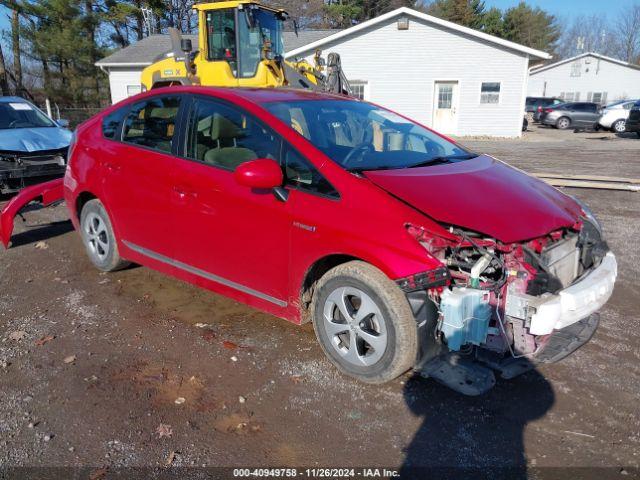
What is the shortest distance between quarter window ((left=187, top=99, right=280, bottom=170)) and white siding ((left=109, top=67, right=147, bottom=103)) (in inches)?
1003

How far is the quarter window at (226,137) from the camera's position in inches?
143

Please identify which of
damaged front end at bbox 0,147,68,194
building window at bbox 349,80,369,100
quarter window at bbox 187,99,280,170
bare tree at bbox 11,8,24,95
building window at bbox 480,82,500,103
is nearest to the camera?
quarter window at bbox 187,99,280,170

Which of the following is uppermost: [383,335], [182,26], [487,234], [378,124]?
[182,26]

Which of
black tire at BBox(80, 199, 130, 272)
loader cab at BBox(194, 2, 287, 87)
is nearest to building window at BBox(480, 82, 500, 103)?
loader cab at BBox(194, 2, 287, 87)

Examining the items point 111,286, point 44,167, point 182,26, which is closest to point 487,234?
point 111,286

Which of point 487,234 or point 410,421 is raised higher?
point 487,234

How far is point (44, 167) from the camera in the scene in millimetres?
8414

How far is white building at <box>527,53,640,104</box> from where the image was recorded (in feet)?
135

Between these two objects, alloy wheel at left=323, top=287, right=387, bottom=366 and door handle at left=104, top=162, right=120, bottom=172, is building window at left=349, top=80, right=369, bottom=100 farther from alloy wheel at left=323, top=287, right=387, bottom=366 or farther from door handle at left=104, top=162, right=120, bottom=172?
alloy wheel at left=323, top=287, right=387, bottom=366

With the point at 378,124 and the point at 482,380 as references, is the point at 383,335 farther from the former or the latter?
the point at 378,124

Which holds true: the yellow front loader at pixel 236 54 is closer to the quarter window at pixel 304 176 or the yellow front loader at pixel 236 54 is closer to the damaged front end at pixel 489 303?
the quarter window at pixel 304 176

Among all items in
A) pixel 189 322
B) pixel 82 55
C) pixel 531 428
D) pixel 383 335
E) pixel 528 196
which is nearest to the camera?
pixel 531 428

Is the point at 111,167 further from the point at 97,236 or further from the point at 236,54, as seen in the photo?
the point at 236,54

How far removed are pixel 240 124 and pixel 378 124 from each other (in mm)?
1182
